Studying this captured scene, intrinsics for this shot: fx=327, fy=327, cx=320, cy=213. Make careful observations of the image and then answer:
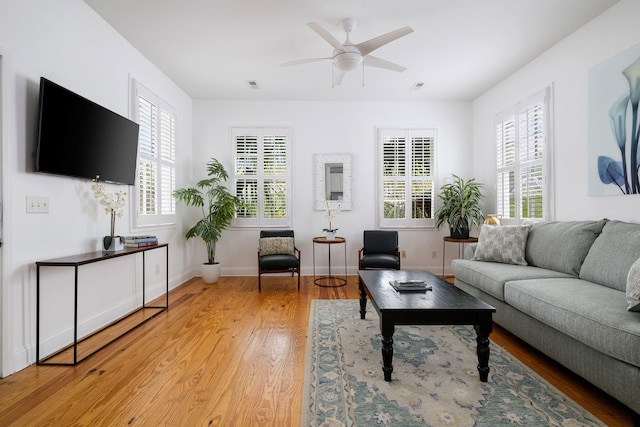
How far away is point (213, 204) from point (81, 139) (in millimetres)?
2406

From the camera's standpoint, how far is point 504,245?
3623mm

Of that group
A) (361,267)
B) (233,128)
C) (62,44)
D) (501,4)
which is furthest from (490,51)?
(62,44)

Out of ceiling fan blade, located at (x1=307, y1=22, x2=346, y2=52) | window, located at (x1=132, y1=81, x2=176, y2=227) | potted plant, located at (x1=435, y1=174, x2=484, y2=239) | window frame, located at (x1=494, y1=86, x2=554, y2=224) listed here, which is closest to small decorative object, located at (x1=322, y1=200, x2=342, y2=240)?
potted plant, located at (x1=435, y1=174, x2=484, y2=239)

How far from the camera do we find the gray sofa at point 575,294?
1778mm

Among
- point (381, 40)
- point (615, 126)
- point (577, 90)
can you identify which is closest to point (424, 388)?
point (381, 40)

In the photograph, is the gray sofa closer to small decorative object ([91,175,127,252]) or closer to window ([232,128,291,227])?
window ([232,128,291,227])

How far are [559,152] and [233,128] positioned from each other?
476cm

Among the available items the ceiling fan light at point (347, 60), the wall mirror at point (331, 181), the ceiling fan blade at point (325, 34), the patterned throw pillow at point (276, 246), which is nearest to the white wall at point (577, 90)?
the ceiling fan light at point (347, 60)

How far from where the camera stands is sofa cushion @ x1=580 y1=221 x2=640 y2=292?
8.02 ft

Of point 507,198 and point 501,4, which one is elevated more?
point 501,4

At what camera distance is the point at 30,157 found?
2447 millimetres

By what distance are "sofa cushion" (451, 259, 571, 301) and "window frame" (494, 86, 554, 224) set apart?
3.83 feet

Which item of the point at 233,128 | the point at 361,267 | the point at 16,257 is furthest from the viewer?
the point at 233,128

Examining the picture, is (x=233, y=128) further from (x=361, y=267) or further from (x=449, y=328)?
(x=449, y=328)
